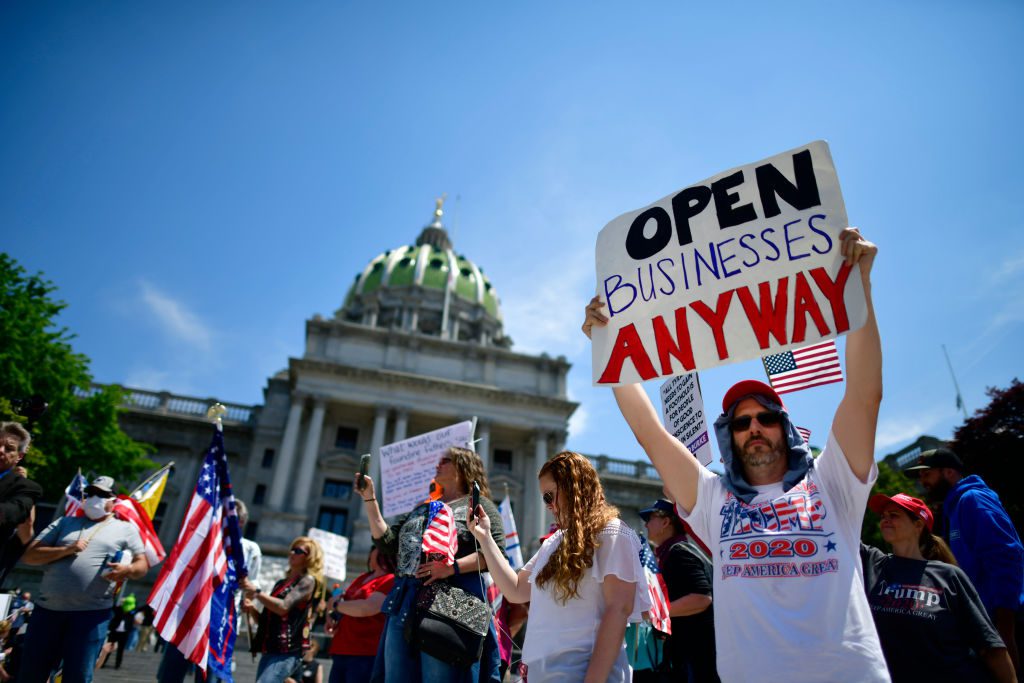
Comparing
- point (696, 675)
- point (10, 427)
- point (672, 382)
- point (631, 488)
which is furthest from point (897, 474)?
point (10, 427)

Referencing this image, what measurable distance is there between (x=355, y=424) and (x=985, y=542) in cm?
3581

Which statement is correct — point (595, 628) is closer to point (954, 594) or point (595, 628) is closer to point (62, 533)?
point (954, 594)

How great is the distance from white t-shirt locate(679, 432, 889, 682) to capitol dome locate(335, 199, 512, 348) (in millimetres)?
49837

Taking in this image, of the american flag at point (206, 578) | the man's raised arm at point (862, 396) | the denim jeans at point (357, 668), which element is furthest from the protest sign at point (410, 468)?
the man's raised arm at point (862, 396)

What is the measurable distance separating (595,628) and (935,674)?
6.10 ft

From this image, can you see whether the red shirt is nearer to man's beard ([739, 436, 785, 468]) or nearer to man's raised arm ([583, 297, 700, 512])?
man's raised arm ([583, 297, 700, 512])

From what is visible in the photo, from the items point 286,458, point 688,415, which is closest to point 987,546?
point 688,415

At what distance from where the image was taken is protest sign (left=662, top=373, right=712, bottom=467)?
5.62 m

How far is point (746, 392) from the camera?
105 inches

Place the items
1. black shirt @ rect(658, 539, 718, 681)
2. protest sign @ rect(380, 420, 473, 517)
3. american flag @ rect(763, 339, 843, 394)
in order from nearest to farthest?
black shirt @ rect(658, 539, 718, 681) < american flag @ rect(763, 339, 843, 394) < protest sign @ rect(380, 420, 473, 517)

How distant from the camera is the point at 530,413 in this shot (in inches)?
1486

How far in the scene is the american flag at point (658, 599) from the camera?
4.05 metres

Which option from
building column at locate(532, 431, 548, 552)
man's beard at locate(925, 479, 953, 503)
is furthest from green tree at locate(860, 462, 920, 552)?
man's beard at locate(925, 479, 953, 503)

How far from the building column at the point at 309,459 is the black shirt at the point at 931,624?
3165 centimetres
